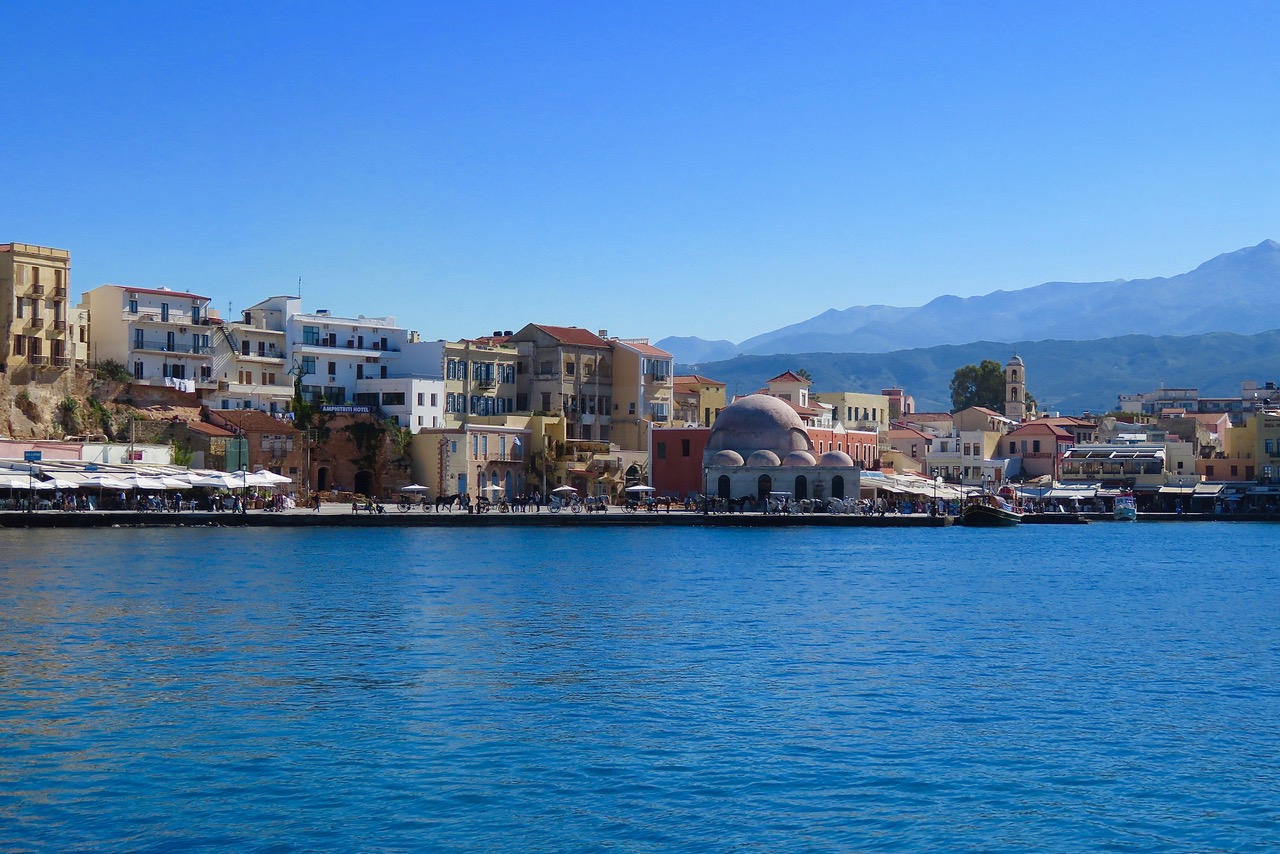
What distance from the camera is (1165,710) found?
72.2 ft

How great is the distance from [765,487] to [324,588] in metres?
43.3

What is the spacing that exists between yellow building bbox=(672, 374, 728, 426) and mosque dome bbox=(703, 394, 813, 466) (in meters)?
9.66

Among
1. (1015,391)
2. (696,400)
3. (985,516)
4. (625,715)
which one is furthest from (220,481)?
(1015,391)

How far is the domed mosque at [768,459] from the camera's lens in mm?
78812

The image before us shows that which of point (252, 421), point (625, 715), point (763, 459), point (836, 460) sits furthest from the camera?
point (836, 460)

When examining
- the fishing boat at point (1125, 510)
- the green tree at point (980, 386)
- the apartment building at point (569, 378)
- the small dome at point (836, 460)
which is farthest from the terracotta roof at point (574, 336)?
the green tree at point (980, 386)

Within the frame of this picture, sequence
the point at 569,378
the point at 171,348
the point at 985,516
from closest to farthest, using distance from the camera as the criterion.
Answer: the point at 171,348 → the point at 985,516 → the point at 569,378

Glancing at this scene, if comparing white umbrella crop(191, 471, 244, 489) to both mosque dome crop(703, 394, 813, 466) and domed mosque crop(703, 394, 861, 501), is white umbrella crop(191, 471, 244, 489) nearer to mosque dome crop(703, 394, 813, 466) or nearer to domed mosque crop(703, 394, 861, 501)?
domed mosque crop(703, 394, 861, 501)

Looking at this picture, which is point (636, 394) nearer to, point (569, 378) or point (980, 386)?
point (569, 378)

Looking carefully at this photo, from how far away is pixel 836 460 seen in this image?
8044 cm

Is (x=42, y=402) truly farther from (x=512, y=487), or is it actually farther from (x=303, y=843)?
(x=303, y=843)

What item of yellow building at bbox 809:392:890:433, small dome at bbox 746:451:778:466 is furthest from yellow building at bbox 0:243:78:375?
yellow building at bbox 809:392:890:433

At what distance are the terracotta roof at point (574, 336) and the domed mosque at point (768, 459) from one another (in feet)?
30.9

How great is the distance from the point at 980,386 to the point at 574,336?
64040mm
